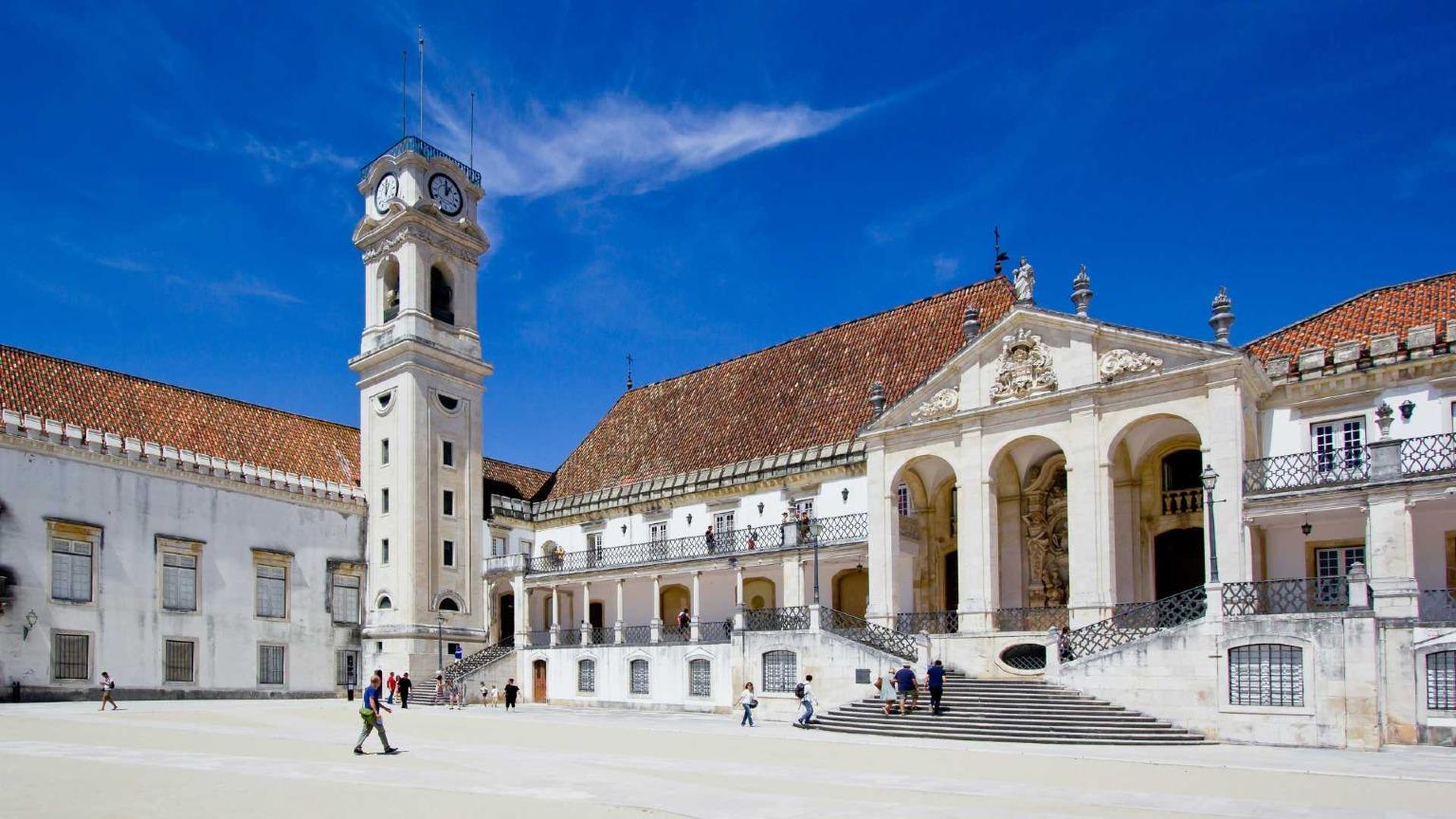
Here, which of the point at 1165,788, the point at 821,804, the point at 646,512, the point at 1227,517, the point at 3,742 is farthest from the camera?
the point at 646,512

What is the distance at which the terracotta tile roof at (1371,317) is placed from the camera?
24.6 meters

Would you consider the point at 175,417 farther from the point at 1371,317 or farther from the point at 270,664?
the point at 1371,317

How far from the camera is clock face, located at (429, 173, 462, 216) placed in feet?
140

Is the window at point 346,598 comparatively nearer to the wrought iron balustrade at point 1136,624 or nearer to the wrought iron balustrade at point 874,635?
the wrought iron balustrade at point 874,635

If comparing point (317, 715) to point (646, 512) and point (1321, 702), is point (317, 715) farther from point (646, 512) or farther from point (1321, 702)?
point (1321, 702)

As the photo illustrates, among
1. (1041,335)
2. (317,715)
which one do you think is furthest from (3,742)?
(1041,335)

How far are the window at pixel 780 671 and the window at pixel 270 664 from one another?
19185mm

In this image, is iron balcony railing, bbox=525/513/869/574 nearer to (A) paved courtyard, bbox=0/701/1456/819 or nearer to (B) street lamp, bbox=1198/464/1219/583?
(B) street lamp, bbox=1198/464/1219/583

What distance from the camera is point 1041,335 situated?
26016mm

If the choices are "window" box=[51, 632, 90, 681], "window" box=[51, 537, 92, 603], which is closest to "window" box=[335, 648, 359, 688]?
"window" box=[51, 632, 90, 681]

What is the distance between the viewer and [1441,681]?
18.5 meters

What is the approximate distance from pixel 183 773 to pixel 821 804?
790 cm

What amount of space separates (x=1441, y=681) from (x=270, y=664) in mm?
33921

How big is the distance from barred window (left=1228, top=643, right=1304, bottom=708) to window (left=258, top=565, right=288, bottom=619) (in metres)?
30.7
